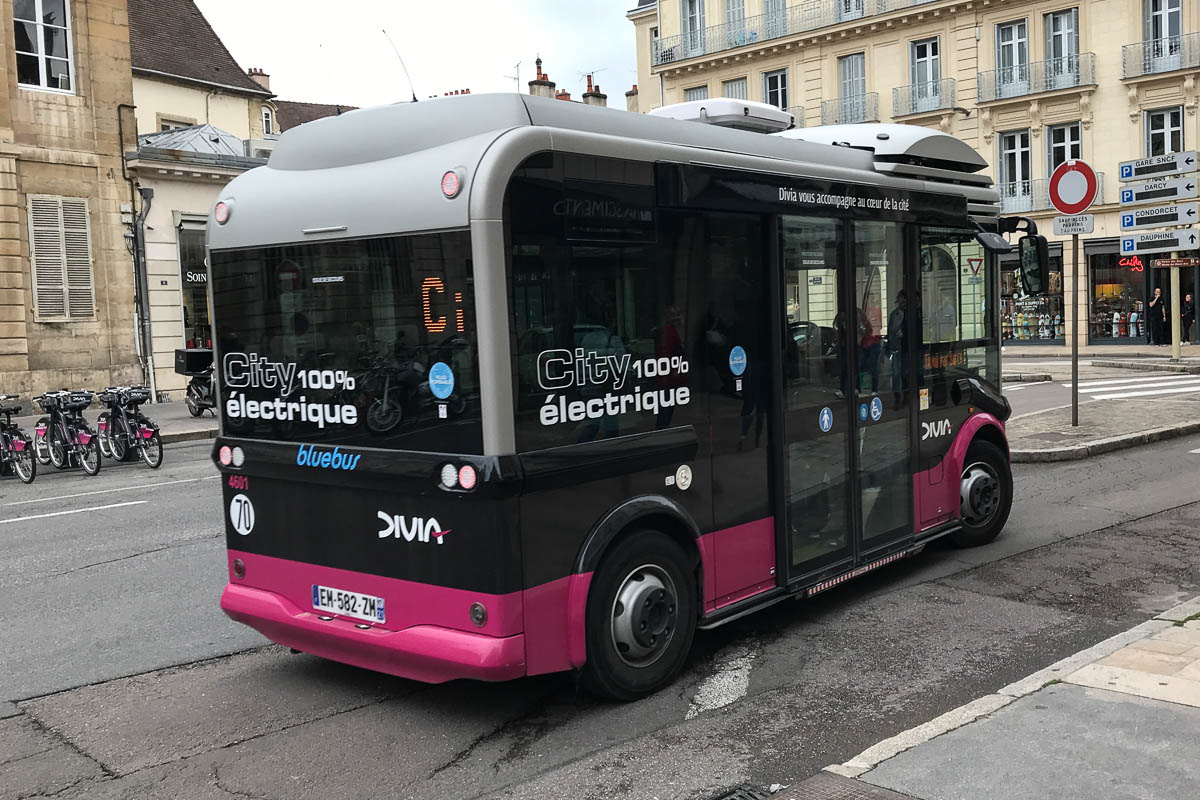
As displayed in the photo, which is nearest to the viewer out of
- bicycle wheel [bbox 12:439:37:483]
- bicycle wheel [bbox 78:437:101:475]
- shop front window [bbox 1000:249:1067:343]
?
bicycle wheel [bbox 12:439:37:483]

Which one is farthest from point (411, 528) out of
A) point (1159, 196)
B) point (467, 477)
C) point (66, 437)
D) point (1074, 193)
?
point (1159, 196)

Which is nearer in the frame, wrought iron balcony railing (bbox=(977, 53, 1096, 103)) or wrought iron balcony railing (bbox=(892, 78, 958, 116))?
wrought iron balcony railing (bbox=(977, 53, 1096, 103))

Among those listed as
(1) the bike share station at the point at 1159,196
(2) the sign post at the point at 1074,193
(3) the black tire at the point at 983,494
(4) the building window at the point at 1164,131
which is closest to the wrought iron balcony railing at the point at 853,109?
(4) the building window at the point at 1164,131

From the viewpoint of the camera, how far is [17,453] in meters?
14.5

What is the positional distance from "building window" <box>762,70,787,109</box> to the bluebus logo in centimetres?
4213

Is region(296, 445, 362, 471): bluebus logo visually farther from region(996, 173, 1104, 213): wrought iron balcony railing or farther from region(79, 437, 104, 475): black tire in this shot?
region(996, 173, 1104, 213): wrought iron balcony railing

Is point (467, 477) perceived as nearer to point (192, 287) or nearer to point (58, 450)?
point (58, 450)

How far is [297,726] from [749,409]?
2.64m

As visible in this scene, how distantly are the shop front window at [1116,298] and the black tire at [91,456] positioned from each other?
103ft

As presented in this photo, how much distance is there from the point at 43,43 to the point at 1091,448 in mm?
21928

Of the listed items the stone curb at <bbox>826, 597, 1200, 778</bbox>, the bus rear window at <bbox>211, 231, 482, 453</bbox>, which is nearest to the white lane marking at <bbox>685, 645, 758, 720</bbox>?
the stone curb at <bbox>826, 597, 1200, 778</bbox>

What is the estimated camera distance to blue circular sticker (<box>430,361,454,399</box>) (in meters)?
4.69

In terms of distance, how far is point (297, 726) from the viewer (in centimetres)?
501

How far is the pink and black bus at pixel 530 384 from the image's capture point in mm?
4676
